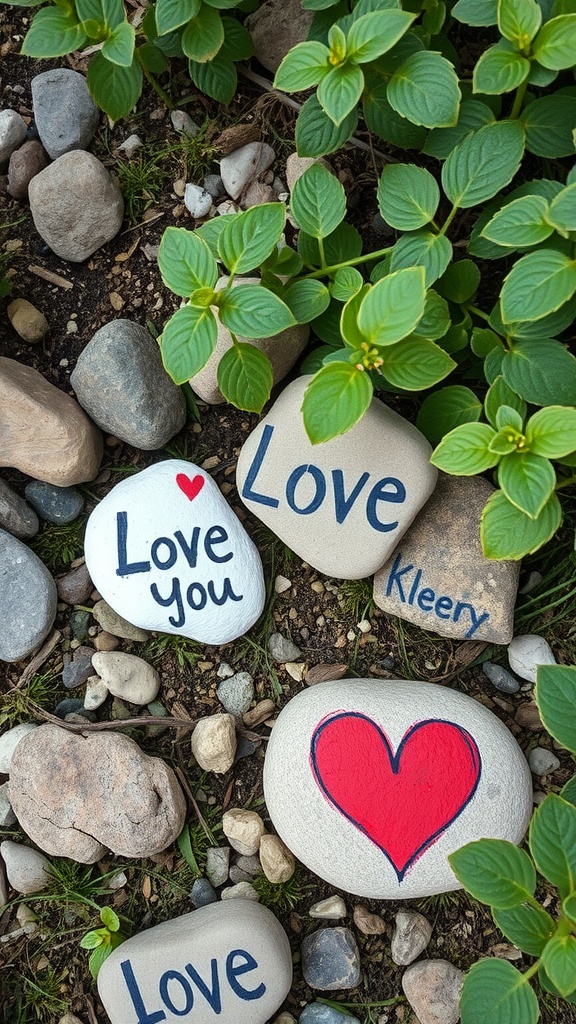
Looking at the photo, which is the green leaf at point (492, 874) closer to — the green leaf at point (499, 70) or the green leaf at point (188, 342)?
the green leaf at point (188, 342)

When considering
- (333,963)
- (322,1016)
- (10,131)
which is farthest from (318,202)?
(322,1016)

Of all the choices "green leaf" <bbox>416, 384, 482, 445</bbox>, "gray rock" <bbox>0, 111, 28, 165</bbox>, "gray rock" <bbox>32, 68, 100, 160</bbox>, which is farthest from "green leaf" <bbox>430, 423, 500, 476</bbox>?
"gray rock" <bbox>0, 111, 28, 165</bbox>

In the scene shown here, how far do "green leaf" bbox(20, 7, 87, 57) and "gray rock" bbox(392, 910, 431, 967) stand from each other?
1797mm

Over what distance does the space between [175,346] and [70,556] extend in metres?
0.67

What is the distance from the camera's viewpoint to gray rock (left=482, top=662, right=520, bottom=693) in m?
1.76

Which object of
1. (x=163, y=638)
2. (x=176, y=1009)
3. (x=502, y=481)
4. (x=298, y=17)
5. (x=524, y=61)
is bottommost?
(x=176, y=1009)

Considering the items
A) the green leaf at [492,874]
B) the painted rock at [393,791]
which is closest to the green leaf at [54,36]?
the painted rock at [393,791]

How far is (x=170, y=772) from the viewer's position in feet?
5.68

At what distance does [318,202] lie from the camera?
152 centimetres

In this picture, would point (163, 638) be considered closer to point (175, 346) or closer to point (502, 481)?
point (175, 346)

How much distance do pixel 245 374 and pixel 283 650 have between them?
2.06 ft

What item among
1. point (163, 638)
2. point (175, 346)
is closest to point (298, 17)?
point (175, 346)

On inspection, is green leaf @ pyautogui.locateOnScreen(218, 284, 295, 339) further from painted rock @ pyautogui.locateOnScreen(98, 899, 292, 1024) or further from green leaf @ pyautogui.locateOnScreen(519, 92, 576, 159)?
painted rock @ pyautogui.locateOnScreen(98, 899, 292, 1024)

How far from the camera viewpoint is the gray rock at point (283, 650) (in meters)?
1.80
